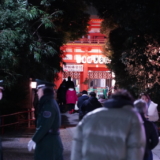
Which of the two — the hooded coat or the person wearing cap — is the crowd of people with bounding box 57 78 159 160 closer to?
the hooded coat

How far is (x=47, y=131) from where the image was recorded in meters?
5.04

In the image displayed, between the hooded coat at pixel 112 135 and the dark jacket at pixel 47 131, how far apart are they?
1474mm

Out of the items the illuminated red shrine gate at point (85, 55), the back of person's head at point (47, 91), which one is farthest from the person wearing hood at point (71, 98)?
the back of person's head at point (47, 91)

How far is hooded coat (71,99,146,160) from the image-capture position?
11.1ft

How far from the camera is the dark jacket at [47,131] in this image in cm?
501

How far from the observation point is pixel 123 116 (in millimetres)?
3459

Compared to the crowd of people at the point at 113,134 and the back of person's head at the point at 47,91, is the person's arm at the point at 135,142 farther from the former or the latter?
the back of person's head at the point at 47,91

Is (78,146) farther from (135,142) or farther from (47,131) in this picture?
(47,131)

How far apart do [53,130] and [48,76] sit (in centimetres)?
→ 1177

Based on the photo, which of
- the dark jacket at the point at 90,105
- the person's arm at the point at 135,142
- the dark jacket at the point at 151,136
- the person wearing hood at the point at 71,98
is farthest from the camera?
the person wearing hood at the point at 71,98

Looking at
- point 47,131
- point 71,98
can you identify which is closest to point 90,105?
point 47,131

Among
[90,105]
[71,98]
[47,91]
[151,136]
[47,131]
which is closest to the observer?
[151,136]

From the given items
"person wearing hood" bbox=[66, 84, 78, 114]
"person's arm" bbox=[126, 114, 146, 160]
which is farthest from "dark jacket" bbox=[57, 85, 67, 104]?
"person's arm" bbox=[126, 114, 146, 160]

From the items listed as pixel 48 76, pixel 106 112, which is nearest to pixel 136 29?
pixel 48 76
